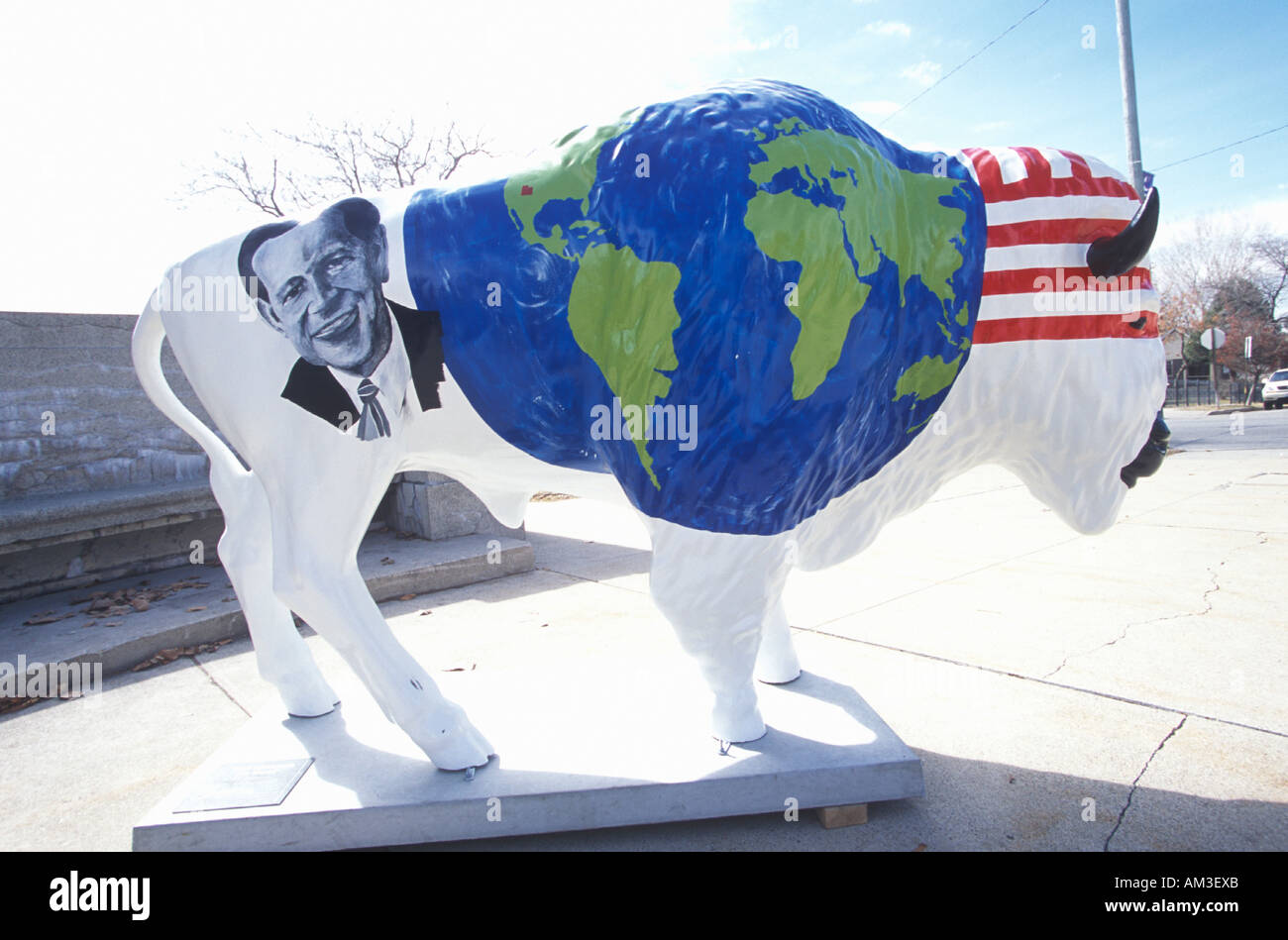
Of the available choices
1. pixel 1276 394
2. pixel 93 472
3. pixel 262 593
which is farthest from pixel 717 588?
pixel 1276 394

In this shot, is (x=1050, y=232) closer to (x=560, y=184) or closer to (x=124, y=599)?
(x=560, y=184)

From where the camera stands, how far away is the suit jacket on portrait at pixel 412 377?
6.48ft

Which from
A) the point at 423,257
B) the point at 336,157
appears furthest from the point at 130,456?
the point at 336,157

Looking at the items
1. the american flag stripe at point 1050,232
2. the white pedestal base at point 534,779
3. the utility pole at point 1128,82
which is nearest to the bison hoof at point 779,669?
the white pedestal base at point 534,779

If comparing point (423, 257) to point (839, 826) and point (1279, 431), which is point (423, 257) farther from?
point (1279, 431)

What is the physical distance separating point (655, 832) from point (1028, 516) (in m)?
5.71

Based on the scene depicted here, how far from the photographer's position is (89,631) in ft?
13.5

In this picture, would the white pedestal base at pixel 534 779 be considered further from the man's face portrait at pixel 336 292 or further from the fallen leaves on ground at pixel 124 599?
the fallen leaves on ground at pixel 124 599

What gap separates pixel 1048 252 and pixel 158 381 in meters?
2.66

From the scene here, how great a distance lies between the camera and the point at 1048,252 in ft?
6.43

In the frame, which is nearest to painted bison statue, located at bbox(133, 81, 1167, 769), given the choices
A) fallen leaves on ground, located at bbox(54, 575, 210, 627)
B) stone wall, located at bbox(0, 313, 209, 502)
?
fallen leaves on ground, located at bbox(54, 575, 210, 627)

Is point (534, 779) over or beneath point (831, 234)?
beneath

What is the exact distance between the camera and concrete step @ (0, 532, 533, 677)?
12.8 feet
